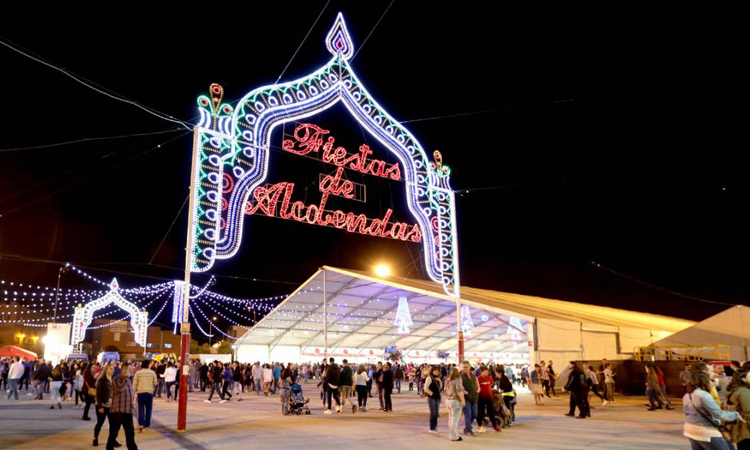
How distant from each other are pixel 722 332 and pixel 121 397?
86.4 ft

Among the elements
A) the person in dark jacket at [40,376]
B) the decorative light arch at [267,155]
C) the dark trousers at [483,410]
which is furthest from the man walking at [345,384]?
the person in dark jacket at [40,376]

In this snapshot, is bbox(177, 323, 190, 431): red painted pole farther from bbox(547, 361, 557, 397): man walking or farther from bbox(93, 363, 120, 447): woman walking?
bbox(547, 361, 557, 397): man walking

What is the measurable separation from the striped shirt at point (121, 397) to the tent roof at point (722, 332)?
25193 mm

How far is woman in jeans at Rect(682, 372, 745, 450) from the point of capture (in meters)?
5.58

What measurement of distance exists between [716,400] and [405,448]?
5.21 m

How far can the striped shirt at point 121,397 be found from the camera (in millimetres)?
8914

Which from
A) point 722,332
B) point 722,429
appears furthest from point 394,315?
point 722,429

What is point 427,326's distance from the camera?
42812mm

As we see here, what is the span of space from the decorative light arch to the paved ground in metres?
4.04

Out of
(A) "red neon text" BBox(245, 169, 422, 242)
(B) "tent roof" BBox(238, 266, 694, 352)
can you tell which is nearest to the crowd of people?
(A) "red neon text" BBox(245, 169, 422, 242)

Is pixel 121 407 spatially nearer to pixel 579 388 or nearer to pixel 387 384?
pixel 387 384

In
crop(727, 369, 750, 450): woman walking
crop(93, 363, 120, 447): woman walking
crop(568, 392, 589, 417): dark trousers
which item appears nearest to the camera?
crop(727, 369, 750, 450): woman walking

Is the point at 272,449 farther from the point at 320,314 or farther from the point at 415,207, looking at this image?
the point at 320,314

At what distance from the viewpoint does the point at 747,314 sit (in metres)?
25.6
